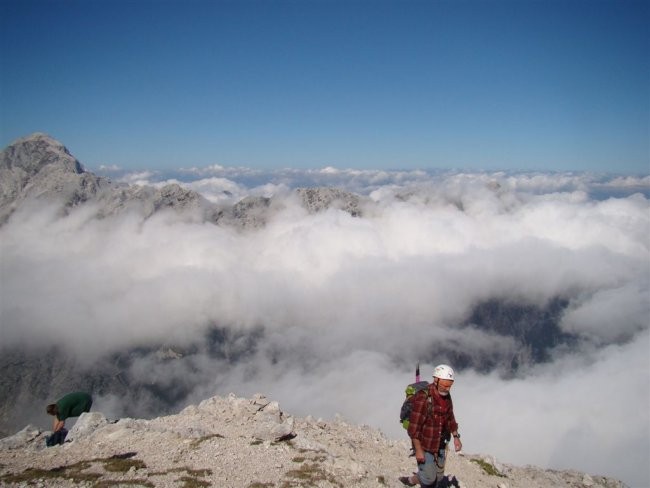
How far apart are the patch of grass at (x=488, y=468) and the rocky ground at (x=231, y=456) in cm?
10

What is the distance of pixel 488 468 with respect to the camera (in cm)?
3066

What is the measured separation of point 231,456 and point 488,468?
66.2 ft

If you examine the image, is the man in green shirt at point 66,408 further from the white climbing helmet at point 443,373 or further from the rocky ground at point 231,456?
the white climbing helmet at point 443,373

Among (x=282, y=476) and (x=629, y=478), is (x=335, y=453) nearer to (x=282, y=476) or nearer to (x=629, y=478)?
(x=282, y=476)

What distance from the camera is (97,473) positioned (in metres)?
19.4

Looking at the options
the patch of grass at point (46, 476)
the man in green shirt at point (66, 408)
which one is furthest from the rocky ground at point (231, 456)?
the man in green shirt at point (66, 408)

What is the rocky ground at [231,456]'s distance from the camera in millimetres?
19359

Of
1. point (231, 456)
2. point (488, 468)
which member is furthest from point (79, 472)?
point (488, 468)

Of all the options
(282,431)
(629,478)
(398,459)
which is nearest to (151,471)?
(282,431)

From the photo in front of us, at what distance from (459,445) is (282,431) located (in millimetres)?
16805

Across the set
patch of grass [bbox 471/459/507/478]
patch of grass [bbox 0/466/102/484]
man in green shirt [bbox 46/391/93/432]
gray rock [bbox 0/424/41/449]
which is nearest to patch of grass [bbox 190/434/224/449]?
patch of grass [bbox 0/466/102/484]

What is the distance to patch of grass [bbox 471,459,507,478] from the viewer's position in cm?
3011

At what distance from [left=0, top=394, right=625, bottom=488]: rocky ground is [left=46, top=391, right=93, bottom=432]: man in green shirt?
1390 mm

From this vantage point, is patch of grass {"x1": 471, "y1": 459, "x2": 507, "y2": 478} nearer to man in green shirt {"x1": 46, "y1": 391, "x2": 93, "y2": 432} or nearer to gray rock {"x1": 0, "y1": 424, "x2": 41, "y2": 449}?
man in green shirt {"x1": 46, "y1": 391, "x2": 93, "y2": 432}
